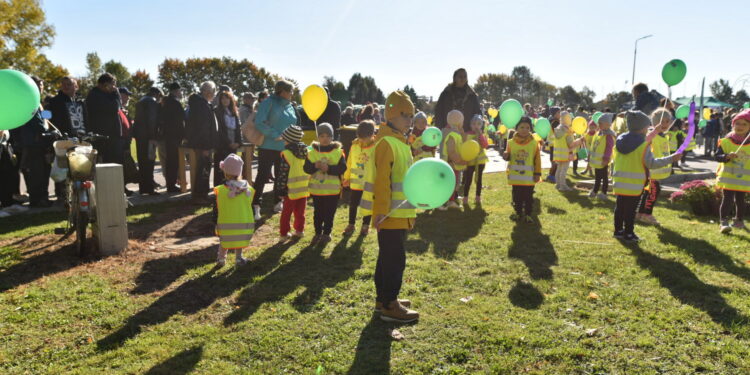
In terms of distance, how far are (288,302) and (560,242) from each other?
4.06 m

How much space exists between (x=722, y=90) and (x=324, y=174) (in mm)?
76040

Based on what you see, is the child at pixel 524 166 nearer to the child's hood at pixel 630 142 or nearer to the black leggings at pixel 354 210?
the child's hood at pixel 630 142

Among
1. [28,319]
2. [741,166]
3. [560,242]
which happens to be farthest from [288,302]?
[741,166]

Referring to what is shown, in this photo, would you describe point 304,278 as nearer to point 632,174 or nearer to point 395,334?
point 395,334

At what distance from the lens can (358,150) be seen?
7.25 meters

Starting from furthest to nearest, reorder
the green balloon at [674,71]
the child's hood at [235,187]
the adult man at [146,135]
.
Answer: the adult man at [146,135], the green balloon at [674,71], the child's hood at [235,187]

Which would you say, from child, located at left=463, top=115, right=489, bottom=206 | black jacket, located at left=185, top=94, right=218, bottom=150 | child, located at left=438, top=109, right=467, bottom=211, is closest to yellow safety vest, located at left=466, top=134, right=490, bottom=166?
child, located at left=463, top=115, right=489, bottom=206

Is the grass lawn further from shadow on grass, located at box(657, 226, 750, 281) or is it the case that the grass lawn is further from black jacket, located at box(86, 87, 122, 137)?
black jacket, located at box(86, 87, 122, 137)

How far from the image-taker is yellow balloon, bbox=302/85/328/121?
6.54 metres

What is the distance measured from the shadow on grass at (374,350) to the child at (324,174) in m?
2.57

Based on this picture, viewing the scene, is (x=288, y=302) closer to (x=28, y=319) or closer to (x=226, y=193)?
(x=226, y=193)

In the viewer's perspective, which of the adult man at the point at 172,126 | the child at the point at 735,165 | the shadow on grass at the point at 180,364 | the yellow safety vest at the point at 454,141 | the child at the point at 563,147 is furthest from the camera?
the child at the point at 563,147

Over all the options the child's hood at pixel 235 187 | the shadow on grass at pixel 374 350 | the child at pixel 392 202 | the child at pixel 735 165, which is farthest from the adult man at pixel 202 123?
the child at pixel 735 165

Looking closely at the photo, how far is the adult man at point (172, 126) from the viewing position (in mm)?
9484
